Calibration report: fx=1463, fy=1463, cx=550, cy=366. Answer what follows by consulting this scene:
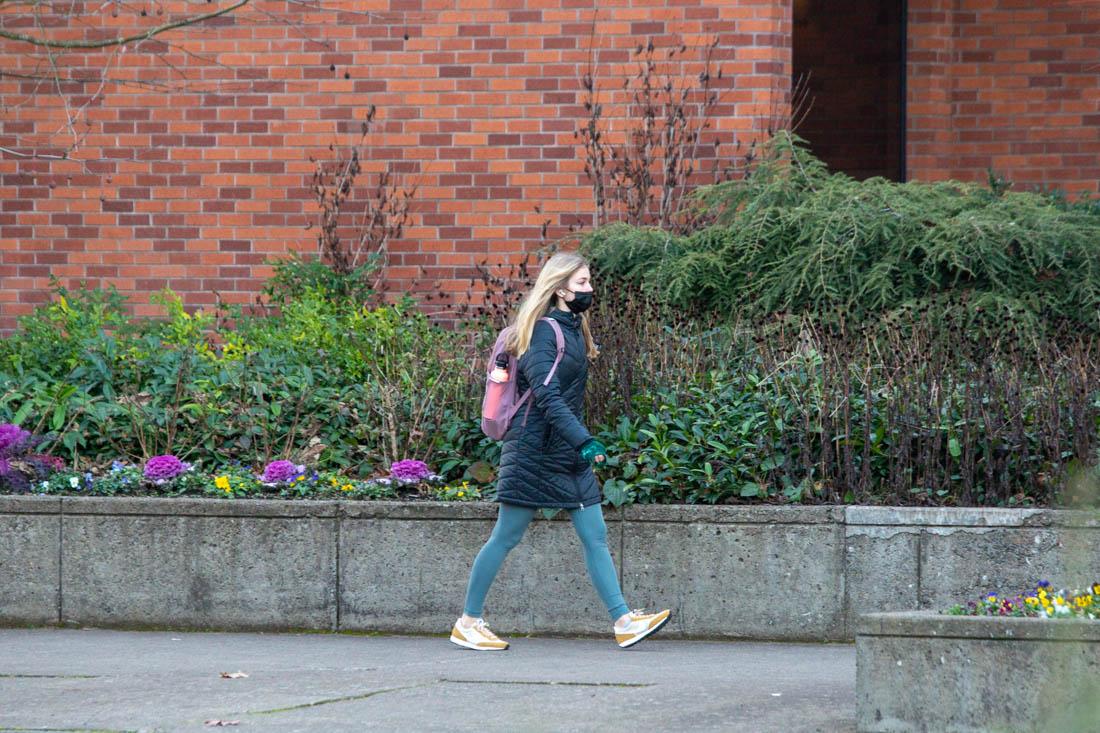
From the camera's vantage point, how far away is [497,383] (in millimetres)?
6238

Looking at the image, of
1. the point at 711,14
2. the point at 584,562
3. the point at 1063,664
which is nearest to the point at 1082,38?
the point at 711,14

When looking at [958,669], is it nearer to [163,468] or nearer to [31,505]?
[163,468]

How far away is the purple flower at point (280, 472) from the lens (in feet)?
23.2

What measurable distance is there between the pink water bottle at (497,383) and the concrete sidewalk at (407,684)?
41.6 inches

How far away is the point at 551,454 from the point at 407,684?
1.17 meters

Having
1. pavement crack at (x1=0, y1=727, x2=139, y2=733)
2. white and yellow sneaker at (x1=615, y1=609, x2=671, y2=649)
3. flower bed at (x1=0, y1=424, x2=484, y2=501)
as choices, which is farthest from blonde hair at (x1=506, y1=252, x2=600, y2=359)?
pavement crack at (x1=0, y1=727, x2=139, y2=733)

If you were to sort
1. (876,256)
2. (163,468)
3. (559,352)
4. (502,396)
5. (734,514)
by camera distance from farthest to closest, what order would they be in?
1. (876,256)
2. (163,468)
3. (734,514)
4. (502,396)
5. (559,352)

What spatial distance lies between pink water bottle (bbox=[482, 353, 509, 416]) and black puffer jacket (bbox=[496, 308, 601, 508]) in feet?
0.25

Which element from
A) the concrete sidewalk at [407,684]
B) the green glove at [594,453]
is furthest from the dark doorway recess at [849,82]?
the green glove at [594,453]

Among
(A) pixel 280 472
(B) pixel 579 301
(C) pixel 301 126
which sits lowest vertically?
(A) pixel 280 472

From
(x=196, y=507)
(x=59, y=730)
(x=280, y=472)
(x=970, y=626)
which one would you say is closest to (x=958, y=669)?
(x=970, y=626)

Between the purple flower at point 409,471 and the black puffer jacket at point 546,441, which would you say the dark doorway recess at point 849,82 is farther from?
the black puffer jacket at point 546,441

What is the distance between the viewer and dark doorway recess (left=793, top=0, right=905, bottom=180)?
39.0ft

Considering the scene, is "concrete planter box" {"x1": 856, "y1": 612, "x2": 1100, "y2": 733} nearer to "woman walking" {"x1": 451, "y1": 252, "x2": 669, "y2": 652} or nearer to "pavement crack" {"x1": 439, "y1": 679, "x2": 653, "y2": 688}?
"pavement crack" {"x1": 439, "y1": 679, "x2": 653, "y2": 688}
